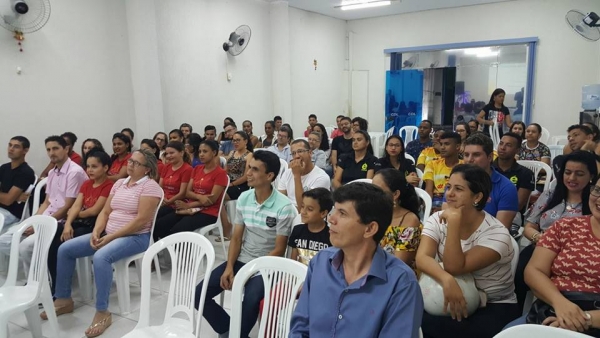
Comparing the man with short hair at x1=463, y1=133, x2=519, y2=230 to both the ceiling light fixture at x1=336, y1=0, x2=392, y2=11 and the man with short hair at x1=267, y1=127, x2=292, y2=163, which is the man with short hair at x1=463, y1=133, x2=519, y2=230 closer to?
the man with short hair at x1=267, y1=127, x2=292, y2=163

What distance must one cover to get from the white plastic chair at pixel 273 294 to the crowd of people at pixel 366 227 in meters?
0.30

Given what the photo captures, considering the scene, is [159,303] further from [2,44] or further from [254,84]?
[254,84]

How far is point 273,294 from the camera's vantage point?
5.86 feet

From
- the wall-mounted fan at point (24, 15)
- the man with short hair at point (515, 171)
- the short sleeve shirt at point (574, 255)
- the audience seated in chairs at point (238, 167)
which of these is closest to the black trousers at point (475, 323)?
the short sleeve shirt at point (574, 255)

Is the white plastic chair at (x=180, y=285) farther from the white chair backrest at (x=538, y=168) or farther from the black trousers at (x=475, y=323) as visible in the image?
the white chair backrest at (x=538, y=168)

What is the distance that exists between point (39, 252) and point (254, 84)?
5381mm

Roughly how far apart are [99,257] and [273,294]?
1526 millimetres

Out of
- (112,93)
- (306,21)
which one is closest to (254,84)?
(306,21)

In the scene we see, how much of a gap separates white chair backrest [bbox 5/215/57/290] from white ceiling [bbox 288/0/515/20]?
247 inches

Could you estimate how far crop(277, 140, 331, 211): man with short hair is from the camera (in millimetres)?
3174

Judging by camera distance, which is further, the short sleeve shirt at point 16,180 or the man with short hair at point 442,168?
the short sleeve shirt at point 16,180

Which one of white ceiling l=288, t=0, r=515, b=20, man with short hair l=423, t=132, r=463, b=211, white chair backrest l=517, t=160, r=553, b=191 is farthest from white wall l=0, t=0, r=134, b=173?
white chair backrest l=517, t=160, r=553, b=191

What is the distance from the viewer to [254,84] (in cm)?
741

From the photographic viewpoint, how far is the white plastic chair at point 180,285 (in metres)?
1.98
